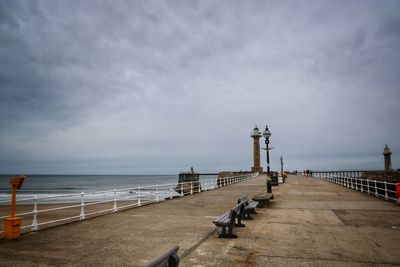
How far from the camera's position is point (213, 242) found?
7.02 meters

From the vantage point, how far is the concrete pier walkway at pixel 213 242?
5730 millimetres

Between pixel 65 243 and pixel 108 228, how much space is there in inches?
70.5

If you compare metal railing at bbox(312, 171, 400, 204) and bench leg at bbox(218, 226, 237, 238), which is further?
metal railing at bbox(312, 171, 400, 204)

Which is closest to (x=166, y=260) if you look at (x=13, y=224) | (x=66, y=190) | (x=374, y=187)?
(x=13, y=224)

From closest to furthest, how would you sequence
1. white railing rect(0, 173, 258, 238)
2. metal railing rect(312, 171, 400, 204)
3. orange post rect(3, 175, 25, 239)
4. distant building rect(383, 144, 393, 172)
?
orange post rect(3, 175, 25, 239) → white railing rect(0, 173, 258, 238) → metal railing rect(312, 171, 400, 204) → distant building rect(383, 144, 393, 172)

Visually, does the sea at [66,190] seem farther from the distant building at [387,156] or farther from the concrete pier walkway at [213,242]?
the distant building at [387,156]

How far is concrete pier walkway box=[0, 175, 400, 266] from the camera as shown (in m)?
5.73

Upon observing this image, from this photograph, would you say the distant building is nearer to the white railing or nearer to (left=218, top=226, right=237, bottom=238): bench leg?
the white railing

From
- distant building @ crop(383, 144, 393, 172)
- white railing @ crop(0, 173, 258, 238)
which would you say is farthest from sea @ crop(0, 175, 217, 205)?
distant building @ crop(383, 144, 393, 172)

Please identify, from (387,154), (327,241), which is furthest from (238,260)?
(387,154)

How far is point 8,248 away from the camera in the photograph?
677 cm

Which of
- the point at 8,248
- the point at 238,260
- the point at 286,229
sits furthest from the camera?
the point at 286,229

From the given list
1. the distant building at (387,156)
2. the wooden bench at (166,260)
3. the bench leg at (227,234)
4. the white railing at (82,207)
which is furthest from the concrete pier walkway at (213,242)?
the distant building at (387,156)

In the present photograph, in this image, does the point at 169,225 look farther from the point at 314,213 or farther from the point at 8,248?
the point at 314,213
